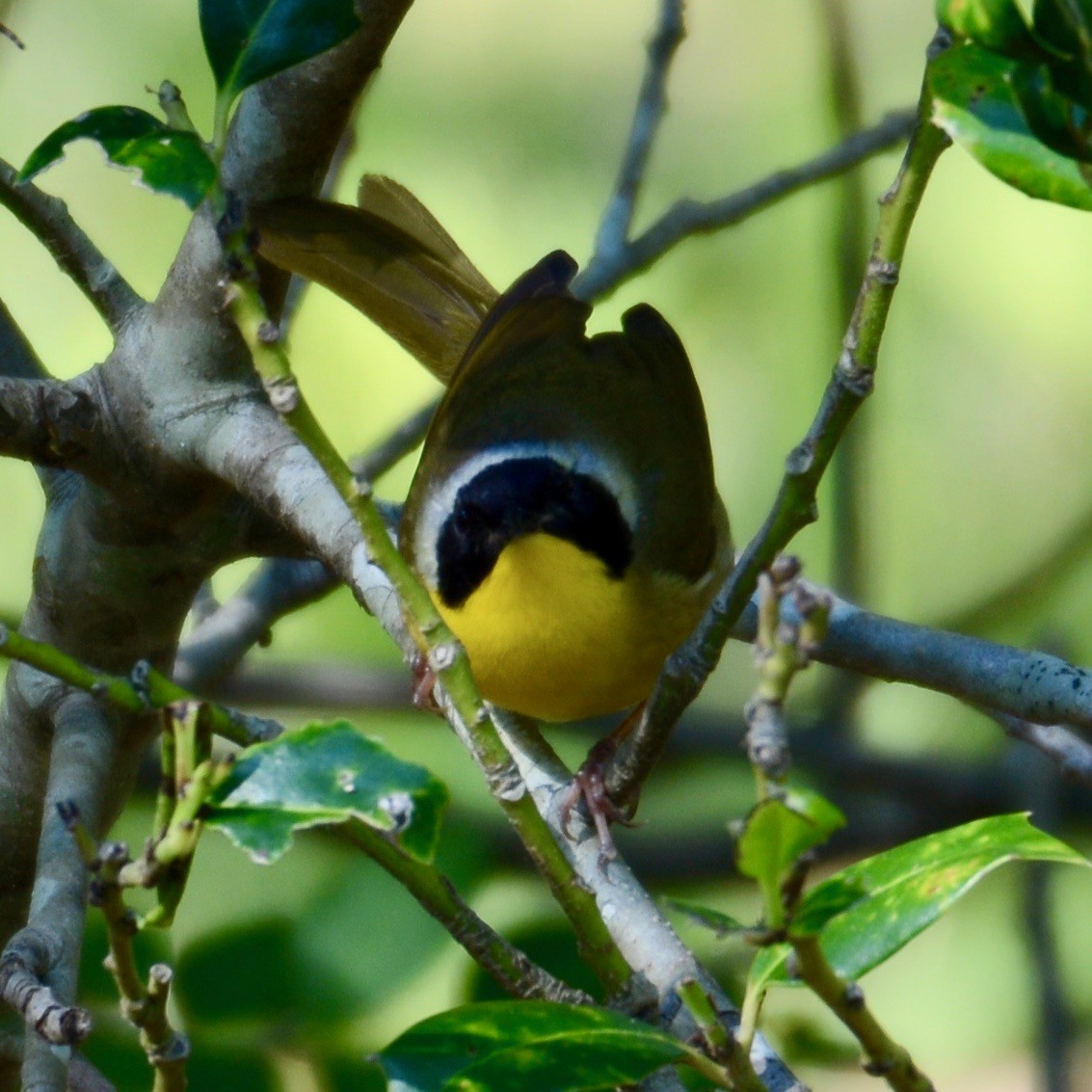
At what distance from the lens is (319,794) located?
2.55ft

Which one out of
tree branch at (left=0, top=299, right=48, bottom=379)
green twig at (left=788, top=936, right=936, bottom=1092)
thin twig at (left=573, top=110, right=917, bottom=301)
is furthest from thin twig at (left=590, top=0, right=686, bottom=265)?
green twig at (left=788, top=936, right=936, bottom=1092)

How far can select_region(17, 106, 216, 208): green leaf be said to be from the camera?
89cm

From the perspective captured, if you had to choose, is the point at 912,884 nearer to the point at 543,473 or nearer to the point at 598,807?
the point at 598,807

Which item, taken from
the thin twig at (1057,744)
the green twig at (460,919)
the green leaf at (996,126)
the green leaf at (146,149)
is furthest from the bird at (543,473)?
the green leaf at (996,126)

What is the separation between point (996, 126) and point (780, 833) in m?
0.40

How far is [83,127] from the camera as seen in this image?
3.06 ft

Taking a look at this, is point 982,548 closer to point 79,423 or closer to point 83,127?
point 79,423

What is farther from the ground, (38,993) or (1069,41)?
(1069,41)

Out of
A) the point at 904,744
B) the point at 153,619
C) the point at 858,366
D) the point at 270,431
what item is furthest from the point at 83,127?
the point at 904,744

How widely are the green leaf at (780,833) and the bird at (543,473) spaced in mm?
1149

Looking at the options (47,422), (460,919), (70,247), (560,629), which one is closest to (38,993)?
(460,919)

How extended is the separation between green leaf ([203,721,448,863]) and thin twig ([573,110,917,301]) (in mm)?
1770

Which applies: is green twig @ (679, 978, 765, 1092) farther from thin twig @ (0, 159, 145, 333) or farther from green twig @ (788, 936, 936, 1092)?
thin twig @ (0, 159, 145, 333)

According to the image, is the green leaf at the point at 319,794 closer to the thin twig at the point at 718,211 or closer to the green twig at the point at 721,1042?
the green twig at the point at 721,1042
